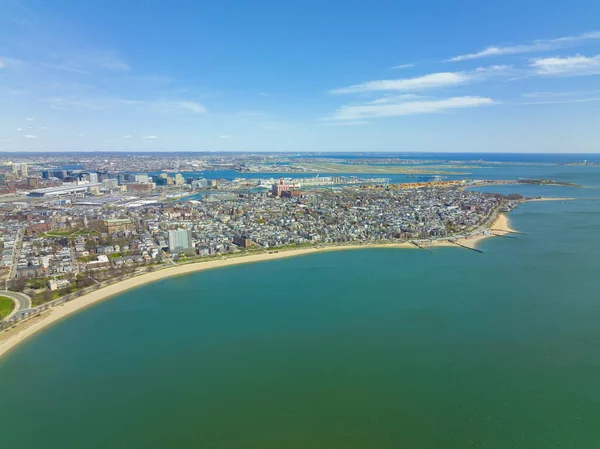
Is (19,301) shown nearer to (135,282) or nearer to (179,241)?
(135,282)

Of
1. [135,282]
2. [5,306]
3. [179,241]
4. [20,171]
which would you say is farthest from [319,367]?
[20,171]

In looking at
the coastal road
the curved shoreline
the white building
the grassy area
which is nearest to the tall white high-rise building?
the white building

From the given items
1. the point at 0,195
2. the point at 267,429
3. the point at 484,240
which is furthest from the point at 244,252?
the point at 0,195

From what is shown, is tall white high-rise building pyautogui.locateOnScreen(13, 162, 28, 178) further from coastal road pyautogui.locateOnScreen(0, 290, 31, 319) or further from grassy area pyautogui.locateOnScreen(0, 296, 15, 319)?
grassy area pyautogui.locateOnScreen(0, 296, 15, 319)

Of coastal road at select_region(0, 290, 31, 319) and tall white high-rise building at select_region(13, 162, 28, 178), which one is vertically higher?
tall white high-rise building at select_region(13, 162, 28, 178)

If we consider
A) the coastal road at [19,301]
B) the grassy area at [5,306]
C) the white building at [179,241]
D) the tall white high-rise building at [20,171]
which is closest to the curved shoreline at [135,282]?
the coastal road at [19,301]

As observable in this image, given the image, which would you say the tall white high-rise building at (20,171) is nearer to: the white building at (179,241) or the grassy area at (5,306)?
the white building at (179,241)
